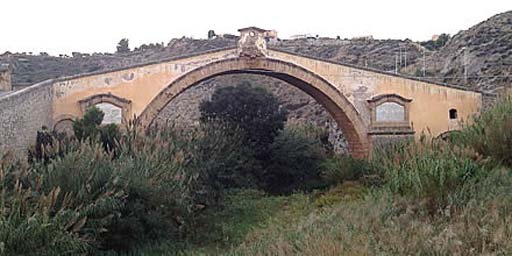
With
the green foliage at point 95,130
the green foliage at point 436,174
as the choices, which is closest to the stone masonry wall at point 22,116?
the green foliage at point 95,130

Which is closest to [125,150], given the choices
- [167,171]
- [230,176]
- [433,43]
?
[167,171]

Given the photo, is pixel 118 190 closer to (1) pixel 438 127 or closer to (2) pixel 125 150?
(2) pixel 125 150

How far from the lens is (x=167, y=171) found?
39.7 feet

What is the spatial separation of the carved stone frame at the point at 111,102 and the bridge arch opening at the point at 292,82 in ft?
1.95

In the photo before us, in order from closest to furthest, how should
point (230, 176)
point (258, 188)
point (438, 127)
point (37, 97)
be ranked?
point (37, 97) → point (230, 176) → point (258, 188) → point (438, 127)

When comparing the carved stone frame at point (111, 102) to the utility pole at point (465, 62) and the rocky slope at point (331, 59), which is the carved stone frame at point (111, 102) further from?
the utility pole at point (465, 62)

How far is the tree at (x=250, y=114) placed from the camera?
25.1m

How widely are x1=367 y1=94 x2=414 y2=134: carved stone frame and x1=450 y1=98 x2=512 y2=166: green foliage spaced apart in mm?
15472

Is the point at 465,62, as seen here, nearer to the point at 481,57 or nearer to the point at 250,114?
the point at 481,57

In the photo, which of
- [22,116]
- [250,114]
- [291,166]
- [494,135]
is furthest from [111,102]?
[494,135]

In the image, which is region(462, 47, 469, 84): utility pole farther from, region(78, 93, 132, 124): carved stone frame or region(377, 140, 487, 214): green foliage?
region(377, 140, 487, 214): green foliage

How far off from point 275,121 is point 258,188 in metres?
2.91

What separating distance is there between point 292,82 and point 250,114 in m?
2.51

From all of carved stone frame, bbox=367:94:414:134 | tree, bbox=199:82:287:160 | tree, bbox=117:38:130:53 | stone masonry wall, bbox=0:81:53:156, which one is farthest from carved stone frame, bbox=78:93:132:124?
tree, bbox=117:38:130:53
